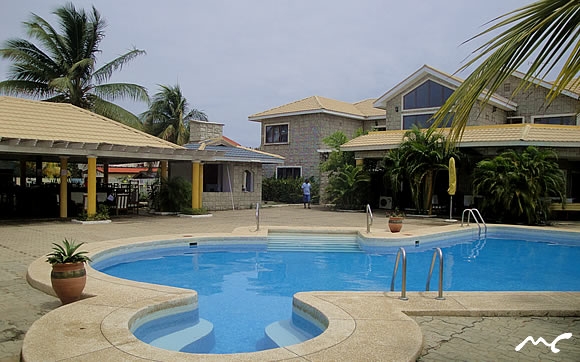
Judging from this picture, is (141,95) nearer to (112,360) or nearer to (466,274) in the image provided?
Result: (466,274)

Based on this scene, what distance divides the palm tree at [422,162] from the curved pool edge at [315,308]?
522 inches

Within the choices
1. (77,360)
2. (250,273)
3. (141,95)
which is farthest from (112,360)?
(141,95)

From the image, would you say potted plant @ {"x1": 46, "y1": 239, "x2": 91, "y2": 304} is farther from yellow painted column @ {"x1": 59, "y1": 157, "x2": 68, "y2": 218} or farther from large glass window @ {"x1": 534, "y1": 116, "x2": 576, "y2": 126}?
large glass window @ {"x1": 534, "y1": 116, "x2": 576, "y2": 126}

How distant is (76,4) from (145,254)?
1758 centimetres

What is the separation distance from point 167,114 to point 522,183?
2823 cm

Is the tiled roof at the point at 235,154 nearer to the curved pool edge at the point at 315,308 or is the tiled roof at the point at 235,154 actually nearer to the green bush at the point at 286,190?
the green bush at the point at 286,190

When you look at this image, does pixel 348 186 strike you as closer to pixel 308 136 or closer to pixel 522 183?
pixel 522 183

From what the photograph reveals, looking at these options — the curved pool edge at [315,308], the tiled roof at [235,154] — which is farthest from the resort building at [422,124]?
the curved pool edge at [315,308]

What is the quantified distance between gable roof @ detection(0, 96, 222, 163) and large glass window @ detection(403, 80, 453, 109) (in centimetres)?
1218

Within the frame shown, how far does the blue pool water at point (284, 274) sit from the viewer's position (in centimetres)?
721

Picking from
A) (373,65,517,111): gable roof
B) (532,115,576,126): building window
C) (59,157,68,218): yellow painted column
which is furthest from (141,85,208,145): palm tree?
(532,115,576,126): building window

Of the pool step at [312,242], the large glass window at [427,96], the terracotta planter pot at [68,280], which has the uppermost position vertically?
the large glass window at [427,96]

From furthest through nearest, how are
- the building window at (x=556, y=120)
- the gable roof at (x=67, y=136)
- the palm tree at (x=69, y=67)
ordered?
1. the palm tree at (x=69, y=67)
2. the building window at (x=556, y=120)
3. the gable roof at (x=67, y=136)

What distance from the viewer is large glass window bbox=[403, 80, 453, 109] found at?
971 inches
